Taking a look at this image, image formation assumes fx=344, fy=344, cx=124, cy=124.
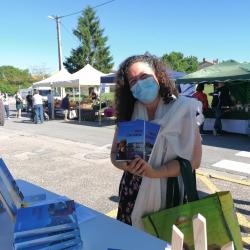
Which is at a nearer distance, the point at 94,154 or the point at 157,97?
the point at 157,97

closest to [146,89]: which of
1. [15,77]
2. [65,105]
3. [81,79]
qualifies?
[81,79]

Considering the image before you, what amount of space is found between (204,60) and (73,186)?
102 meters

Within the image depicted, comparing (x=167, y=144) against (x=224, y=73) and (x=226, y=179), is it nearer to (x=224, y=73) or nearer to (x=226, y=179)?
(x=226, y=179)

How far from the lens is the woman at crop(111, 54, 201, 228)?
1893mm

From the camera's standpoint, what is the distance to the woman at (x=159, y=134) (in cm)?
189

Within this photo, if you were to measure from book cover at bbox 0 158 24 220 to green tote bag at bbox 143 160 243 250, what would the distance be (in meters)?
0.72

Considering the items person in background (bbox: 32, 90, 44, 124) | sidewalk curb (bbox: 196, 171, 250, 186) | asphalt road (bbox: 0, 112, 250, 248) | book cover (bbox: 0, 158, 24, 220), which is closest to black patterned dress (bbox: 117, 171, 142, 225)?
book cover (bbox: 0, 158, 24, 220)

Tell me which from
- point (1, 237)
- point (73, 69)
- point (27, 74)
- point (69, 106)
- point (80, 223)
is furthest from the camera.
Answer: point (27, 74)

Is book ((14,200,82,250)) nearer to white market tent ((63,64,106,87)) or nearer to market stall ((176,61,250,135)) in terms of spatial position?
market stall ((176,61,250,135))

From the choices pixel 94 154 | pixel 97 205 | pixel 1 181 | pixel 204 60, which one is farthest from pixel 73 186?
pixel 204 60

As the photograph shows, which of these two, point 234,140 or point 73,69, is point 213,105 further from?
point 73,69

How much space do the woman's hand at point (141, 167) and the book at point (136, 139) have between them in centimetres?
2

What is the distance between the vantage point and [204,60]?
102438 mm

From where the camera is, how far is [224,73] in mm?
11016
